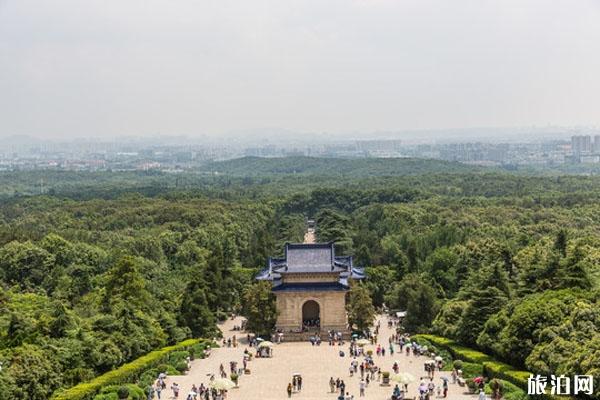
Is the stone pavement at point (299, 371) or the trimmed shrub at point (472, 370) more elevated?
the trimmed shrub at point (472, 370)

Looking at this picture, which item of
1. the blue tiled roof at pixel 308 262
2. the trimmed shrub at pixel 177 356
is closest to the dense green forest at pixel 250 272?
the trimmed shrub at pixel 177 356

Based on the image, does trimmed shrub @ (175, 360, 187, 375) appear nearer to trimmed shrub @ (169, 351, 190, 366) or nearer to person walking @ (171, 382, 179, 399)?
trimmed shrub @ (169, 351, 190, 366)

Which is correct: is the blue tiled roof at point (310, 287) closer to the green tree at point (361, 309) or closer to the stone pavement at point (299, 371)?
the green tree at point (361, 309)

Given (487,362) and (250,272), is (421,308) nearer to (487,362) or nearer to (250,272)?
(487,362)

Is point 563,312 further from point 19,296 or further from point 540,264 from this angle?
point 19,296

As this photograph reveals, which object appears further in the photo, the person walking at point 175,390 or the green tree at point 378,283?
the green tree at point 378,283

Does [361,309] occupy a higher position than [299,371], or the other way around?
[361,309]

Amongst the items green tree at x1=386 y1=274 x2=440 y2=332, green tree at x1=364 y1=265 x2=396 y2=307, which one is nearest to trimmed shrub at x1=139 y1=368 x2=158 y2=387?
green tree at x1=386 y1=274 x2=440 y2=332

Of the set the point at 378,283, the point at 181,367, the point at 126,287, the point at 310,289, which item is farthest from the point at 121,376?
the point at 378,283
